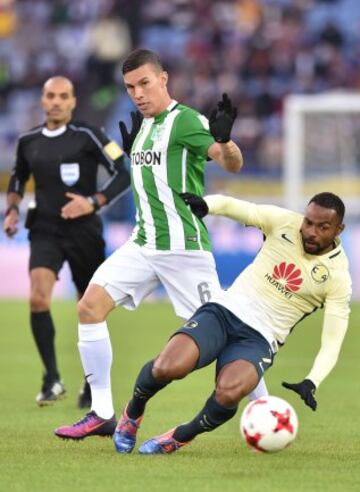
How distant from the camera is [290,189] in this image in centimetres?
2092

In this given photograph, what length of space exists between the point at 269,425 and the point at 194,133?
1772 millimetres

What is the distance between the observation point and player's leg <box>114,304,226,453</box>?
6.98m

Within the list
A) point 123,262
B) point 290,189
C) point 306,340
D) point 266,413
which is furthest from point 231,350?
point 290,189

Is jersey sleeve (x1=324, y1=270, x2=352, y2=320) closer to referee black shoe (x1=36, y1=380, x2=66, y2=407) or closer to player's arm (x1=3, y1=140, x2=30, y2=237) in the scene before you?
referee black shoe (x1=36, y1=380, x2=66, y2=407)

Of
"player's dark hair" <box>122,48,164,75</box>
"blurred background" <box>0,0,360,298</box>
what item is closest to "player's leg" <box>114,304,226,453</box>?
"player's dark hair" <box>122,48,164,75</box>

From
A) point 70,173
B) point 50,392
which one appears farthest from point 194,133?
point 50,392

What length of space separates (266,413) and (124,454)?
861 millimetres

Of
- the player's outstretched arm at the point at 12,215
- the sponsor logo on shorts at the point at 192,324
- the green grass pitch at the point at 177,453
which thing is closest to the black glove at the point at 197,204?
the sponsor logo on shorts at the point at 192,324

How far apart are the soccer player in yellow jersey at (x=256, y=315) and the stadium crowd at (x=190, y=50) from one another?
17.8m

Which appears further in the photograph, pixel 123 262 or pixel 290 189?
pixel 290 189

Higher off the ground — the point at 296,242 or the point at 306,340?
the point at 296,242

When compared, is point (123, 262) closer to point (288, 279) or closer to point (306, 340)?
point (288, 279)

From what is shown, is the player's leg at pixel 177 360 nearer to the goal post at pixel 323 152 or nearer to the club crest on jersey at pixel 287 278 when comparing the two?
the club crest on jersey at pixel 287 278

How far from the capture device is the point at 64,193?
32.2 feet
